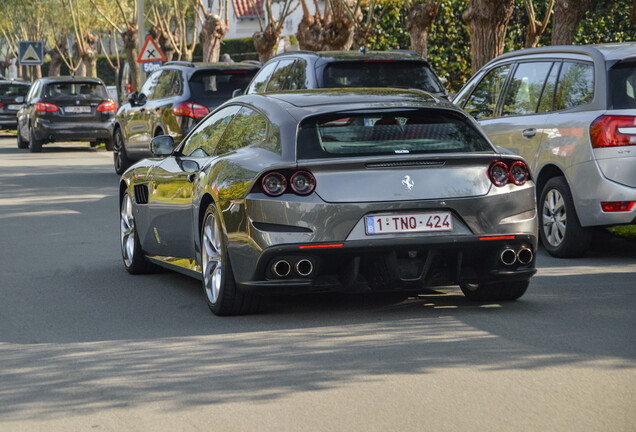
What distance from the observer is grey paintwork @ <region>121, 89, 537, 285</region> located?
7.35 meters

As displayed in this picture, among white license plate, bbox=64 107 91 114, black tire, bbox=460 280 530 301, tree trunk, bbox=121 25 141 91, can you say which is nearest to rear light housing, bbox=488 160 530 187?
black tire, bbox=460 280 530 301

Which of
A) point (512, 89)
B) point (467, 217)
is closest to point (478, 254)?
point (467, 217)

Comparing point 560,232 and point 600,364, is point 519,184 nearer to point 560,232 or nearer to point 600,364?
point 600,364

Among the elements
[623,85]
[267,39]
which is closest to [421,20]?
[267,39]

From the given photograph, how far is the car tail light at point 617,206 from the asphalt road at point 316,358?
0.45 metres

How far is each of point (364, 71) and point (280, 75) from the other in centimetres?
154

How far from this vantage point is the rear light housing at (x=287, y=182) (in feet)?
24.2

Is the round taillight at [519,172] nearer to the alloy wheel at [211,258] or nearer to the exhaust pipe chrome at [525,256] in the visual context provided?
the exhaust pipe chrome at [525,256]

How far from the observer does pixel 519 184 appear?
7.79 meters

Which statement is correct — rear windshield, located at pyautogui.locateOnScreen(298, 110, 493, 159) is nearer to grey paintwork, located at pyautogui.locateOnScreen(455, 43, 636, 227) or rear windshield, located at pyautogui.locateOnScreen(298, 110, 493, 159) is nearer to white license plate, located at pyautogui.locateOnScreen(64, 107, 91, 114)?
grey paintwork, located at pyautogui.locateOnScreen(455, 43, 636, 227)

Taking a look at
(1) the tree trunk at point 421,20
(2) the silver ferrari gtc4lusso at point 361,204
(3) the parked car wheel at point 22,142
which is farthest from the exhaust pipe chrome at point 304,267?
(3) the parked car wheel at point 22,142

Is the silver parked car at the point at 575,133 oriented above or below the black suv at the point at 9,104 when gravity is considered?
above

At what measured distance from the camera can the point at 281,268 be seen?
7449 mm

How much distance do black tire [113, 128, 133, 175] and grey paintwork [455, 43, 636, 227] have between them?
11439 millimetres
